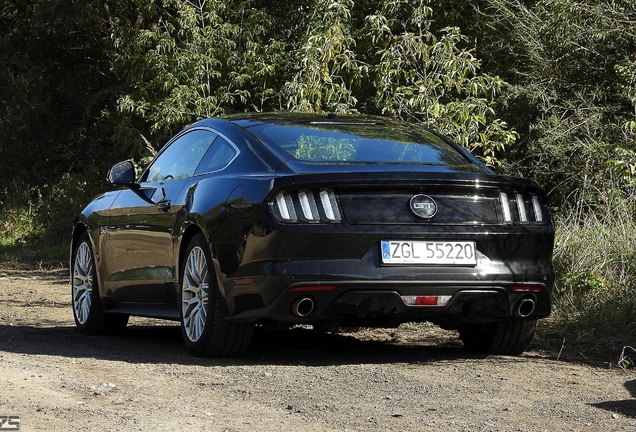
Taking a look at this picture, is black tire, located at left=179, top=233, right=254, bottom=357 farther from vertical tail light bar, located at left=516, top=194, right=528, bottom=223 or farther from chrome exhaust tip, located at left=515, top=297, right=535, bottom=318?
vertical tail light bar, located at left=516, top=194, right=528, bottom=223

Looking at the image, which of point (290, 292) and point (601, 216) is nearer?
point (290, 292)

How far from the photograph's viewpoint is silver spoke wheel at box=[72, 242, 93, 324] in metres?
9.07

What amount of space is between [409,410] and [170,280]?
2590 mm

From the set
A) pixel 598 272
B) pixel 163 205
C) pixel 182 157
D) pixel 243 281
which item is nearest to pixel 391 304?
pixel 243 281

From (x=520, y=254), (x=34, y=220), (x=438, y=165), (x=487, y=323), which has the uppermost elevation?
(x=438, y=165)

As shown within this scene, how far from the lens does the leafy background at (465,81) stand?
10375mm

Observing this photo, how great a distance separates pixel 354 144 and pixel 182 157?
1.35 metres

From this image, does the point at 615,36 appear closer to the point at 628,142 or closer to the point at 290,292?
the point at 628,142

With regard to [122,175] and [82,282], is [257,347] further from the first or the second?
[82,282]

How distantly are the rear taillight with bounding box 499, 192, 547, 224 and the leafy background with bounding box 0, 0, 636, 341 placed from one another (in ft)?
4.81

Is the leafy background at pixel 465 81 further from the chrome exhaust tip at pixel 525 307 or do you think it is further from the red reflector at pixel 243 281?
the red reflector at pixel 243 281

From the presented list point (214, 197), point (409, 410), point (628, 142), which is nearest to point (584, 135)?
point (628, 142)

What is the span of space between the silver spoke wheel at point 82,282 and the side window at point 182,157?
3.04ft

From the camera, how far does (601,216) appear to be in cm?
1135
